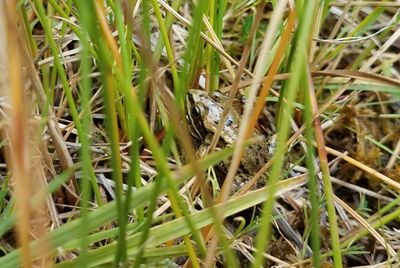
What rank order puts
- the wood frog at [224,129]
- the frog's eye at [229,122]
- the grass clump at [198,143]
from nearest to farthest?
1. the grass clump at [198,143]
2. the wood frog at [224,129]
3. the frog's eye at [229,122]

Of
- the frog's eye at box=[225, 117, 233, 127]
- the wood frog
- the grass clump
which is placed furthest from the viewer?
the frog's eye at box=[225, 117, 233, 127]

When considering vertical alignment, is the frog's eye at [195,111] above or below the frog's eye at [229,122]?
above

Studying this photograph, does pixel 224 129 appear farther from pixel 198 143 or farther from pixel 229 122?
pixel 198 143

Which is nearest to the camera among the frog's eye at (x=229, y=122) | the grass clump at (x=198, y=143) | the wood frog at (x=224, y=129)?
the grass clump at (x=198, y=143)

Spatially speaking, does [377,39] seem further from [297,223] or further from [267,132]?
[297,223]

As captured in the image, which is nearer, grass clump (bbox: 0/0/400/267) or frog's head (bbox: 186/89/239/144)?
grass clump (bbox: 0/0/400/267)

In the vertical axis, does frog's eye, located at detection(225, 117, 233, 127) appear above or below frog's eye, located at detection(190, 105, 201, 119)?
below

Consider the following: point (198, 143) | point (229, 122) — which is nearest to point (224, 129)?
point (229, 122)

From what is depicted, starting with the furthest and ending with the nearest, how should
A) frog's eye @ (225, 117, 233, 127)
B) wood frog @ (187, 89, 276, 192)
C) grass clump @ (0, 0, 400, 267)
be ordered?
frog's eye @ (225, 117, 233, 127) → wood frog @ (187, 89, 276, 192) → grass clump @ (0, 0, 400, 267)
